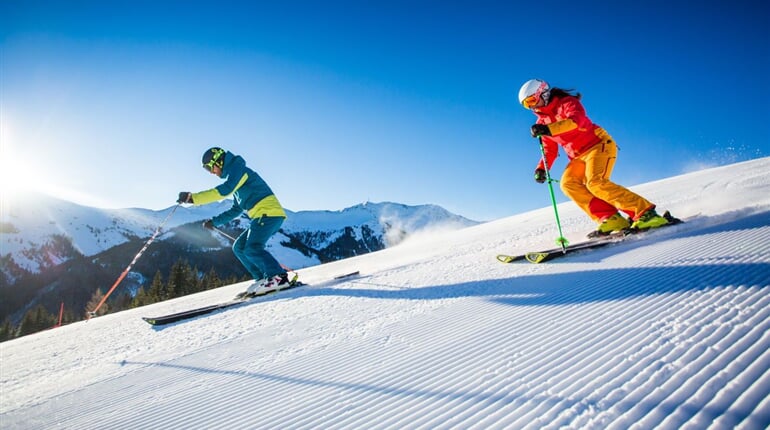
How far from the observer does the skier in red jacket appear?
479 cm

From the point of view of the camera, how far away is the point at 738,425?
117cm

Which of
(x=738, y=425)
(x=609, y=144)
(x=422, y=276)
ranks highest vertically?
(x=609, y=144)

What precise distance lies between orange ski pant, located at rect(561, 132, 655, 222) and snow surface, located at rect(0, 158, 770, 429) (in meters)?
0.53

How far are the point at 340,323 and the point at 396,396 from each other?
1.59 meters

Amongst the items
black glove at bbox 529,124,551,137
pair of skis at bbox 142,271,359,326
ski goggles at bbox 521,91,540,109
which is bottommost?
pair of skis at bbox 142,271,359,326

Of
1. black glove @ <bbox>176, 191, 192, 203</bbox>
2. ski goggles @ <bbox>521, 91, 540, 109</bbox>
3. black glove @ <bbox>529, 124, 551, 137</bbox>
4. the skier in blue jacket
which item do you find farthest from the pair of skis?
ski goggles @ <bbox>521, 91, 540, 109</bbox>

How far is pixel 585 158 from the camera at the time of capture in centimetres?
514

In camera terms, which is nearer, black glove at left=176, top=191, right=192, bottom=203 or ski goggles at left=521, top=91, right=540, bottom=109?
ski goggles at left=521, top=91, right=540, bottom=109

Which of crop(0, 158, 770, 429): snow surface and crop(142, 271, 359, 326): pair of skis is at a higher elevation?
crop(142, 271, 359, 326): pair of skis

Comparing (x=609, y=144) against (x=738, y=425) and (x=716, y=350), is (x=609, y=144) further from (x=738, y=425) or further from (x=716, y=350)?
(x=738, y=425)

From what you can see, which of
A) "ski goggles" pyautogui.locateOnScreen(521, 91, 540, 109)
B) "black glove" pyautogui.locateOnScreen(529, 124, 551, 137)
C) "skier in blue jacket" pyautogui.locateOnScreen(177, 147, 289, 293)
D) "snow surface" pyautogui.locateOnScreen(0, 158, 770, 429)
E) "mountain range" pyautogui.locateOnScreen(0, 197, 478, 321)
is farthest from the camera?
"mountain range" pyautogui.locateOnScreen(0, 197, 478, 321)

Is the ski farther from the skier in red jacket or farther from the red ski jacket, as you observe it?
the red ski jacket

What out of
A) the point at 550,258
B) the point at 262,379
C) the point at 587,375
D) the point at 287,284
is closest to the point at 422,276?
the point at 550,258

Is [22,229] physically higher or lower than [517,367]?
higher
